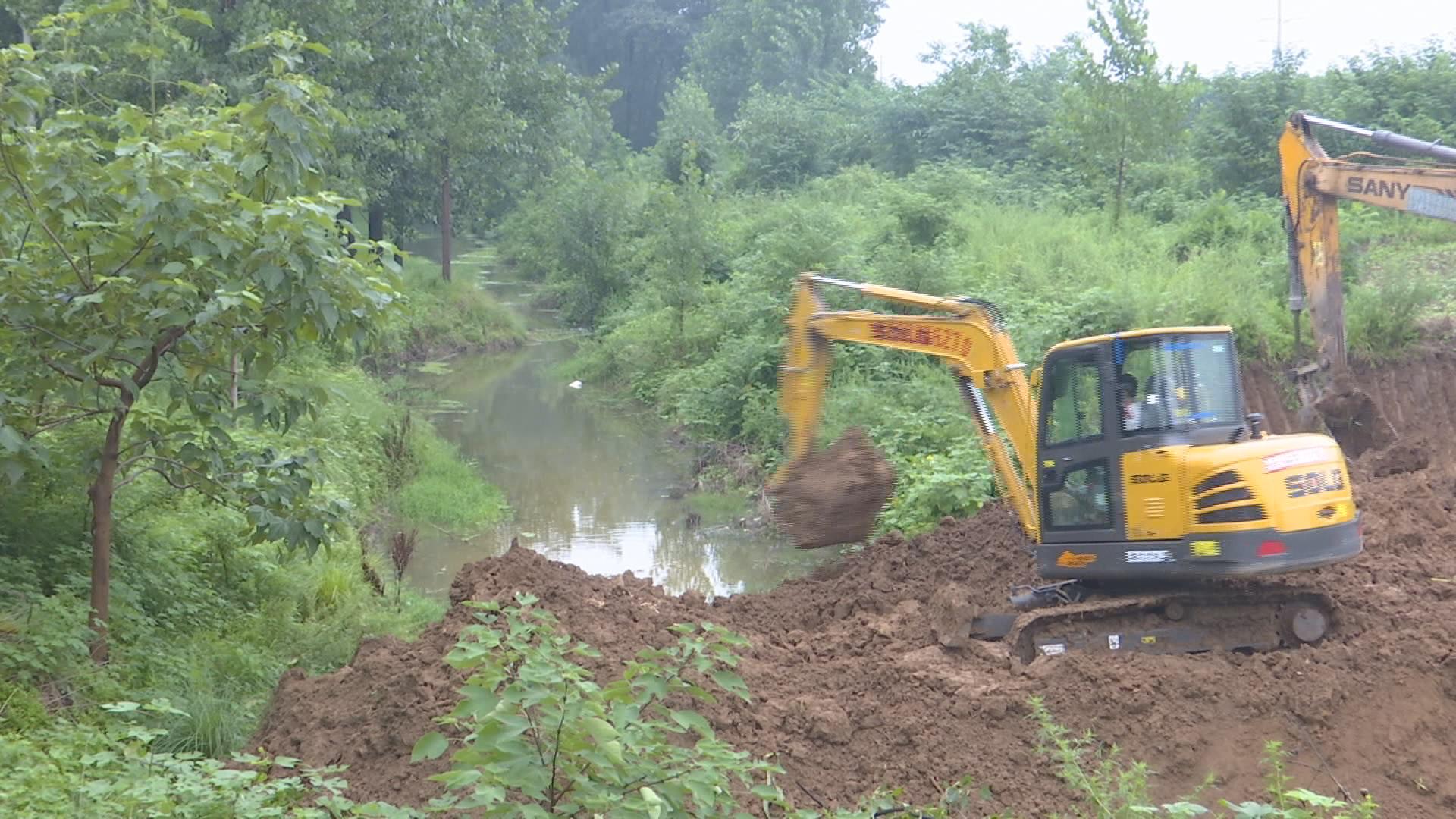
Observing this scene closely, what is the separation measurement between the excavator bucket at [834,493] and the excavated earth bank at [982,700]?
0.90 metres

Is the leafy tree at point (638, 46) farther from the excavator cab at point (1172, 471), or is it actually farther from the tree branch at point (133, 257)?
the tree branch at point (133, 257)

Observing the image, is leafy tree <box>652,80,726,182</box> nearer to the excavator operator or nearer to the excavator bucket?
the excavator bucket

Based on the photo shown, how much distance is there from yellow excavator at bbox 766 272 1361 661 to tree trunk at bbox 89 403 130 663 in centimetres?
457

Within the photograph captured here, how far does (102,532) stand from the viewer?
7828mm

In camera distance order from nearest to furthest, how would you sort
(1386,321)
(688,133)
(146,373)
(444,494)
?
(146,373), (1386,321), (444,494), (688,133)

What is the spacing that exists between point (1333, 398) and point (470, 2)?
2210 centimetres

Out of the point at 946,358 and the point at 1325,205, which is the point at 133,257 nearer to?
the point at 946,358

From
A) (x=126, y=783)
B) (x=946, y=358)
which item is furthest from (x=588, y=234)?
(x=126, y=783)

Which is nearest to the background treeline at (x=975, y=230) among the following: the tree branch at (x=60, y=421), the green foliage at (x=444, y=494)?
the green foliage at (x=444, y=494)

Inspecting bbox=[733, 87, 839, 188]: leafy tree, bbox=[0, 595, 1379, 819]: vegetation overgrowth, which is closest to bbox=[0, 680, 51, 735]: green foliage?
bbox=[0, 595, 1379, 819]: vegetation overgrowth

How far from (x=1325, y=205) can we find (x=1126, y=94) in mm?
11261

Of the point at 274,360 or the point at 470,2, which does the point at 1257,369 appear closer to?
the point at 274,360

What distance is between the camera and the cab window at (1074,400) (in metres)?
9.37

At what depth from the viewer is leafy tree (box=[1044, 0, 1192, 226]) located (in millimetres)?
24188
